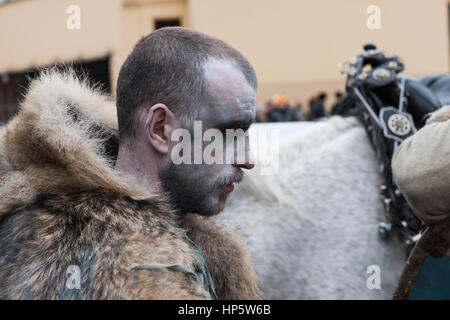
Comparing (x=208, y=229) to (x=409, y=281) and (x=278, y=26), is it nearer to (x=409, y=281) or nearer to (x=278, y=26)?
(x=409, y=281)

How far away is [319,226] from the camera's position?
200cm

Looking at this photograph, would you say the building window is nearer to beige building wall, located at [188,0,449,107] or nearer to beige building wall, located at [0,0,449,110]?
beige building wall, located at [0,0,449,110]

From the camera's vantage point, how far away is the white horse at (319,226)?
6.23ft

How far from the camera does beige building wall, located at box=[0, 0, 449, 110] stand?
10570 mm

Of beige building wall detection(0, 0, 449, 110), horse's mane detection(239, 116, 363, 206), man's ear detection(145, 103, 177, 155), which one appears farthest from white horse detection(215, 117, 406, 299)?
beige building wall detection(0, 0, 449, 110)

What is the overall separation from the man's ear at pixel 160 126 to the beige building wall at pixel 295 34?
32.2 ft

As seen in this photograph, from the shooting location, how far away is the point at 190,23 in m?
12.1

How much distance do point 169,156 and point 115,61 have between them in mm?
11545

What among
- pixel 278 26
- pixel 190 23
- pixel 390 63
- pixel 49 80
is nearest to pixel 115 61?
pixel 190 23

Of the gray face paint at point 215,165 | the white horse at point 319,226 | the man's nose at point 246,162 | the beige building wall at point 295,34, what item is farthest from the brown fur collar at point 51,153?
the beige building wall at point 295,34

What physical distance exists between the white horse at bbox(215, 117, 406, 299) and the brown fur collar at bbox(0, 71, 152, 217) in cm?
88

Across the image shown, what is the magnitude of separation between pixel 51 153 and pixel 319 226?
1.28 metres

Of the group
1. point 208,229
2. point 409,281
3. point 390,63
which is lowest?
point 409,281

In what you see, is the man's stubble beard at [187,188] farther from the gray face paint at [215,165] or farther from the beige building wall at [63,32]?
the beige building wall at [63,32]
